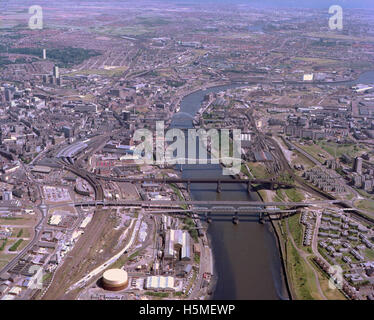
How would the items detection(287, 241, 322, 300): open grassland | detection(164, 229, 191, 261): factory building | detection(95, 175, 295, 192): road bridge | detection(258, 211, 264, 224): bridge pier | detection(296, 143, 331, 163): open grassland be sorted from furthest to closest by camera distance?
1. detection(296, 143, 331, 163): open grassland
2. detection(95, 175, 295, 192): road bridge
3. detection(258, 211, 264, 224): bridge pier
4. detection(164, 229, 191, 261): factory building
5. detection(287, 241, 322, 300): open grassland

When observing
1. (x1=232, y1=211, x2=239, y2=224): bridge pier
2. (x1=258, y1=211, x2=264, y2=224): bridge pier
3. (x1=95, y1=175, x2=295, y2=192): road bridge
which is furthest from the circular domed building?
(x1=95, y1=175, x2=295, y2=192): road bridge

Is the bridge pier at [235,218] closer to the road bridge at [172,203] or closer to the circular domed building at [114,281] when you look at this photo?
the road bridge at [172,203]

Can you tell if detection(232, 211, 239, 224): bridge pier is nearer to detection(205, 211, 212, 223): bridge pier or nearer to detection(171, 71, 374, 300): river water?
detection(171, 71, 374, 300): river water

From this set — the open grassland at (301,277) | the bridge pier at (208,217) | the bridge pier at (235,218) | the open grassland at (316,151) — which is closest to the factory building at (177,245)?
the bridge pier at (208,217)

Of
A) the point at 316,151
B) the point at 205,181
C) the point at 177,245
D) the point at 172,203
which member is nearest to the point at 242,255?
the point at 177,245

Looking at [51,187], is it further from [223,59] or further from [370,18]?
[370,18]
